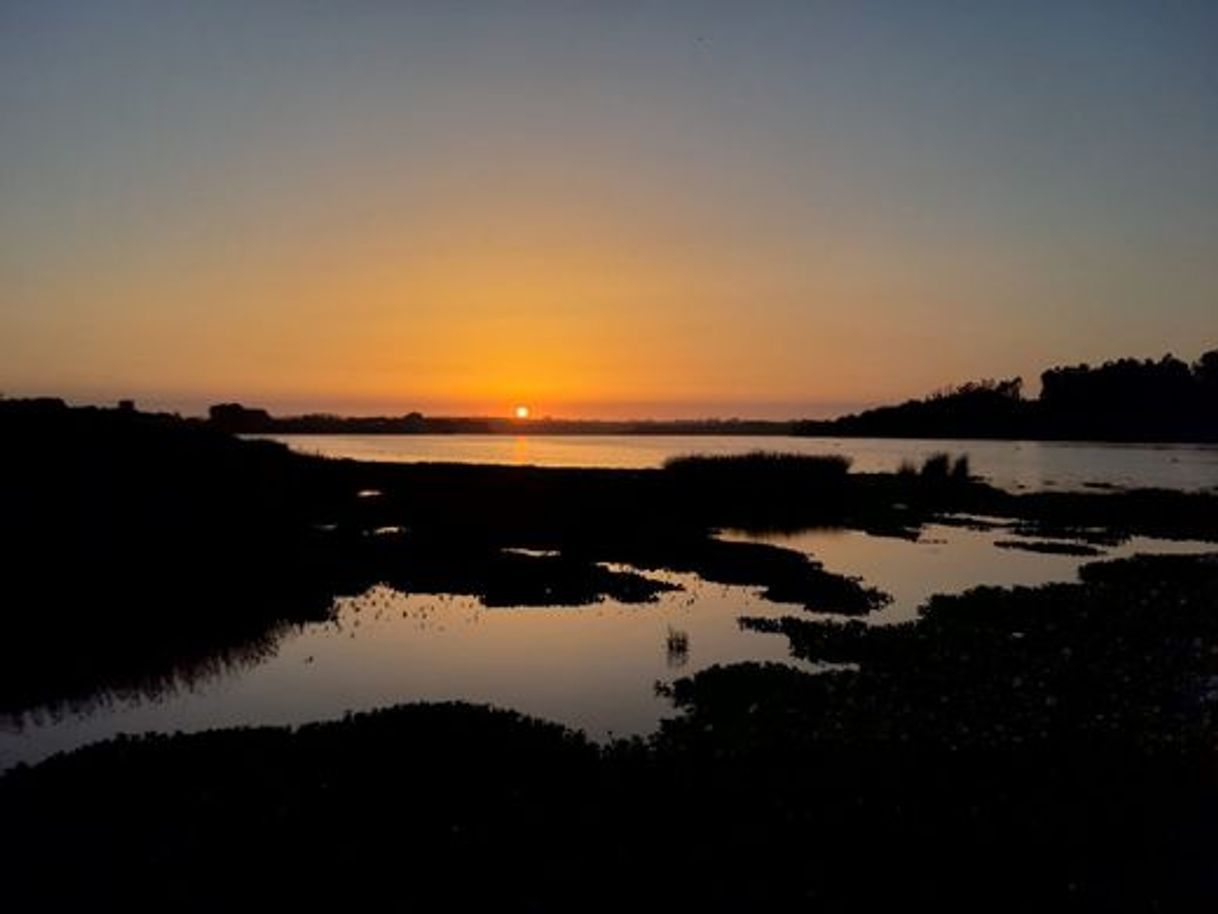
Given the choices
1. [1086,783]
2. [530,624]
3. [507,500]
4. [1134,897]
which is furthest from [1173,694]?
[507,500]

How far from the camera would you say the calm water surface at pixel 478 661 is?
22500mm

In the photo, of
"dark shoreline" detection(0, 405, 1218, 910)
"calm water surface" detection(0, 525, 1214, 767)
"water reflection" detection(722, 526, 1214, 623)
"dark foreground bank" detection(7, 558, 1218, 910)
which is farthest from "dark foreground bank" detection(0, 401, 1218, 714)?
"dark foreground bank" detection(7, 558, 1218, 910)

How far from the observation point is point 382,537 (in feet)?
177

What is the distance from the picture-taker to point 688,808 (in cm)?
1641

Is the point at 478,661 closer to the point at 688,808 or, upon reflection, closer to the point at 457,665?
the point at 457,665

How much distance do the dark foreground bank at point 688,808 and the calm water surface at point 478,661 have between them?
88.2 inches

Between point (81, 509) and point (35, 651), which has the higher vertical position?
point (81, 509)

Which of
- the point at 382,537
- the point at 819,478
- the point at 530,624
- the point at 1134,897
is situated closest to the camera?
the point at 1134,897

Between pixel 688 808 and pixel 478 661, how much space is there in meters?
13.5

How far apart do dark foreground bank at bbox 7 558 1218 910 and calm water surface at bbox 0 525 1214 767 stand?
2.24 meters

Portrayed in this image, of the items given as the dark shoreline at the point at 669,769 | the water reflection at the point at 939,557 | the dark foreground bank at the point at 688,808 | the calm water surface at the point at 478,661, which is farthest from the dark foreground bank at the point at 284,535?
the dark foreground bank at the point at 688,808

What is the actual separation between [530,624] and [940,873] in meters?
21.4

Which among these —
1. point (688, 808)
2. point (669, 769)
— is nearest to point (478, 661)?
point (669, 769)

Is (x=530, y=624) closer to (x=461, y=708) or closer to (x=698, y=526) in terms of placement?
(x=461, y=708)
